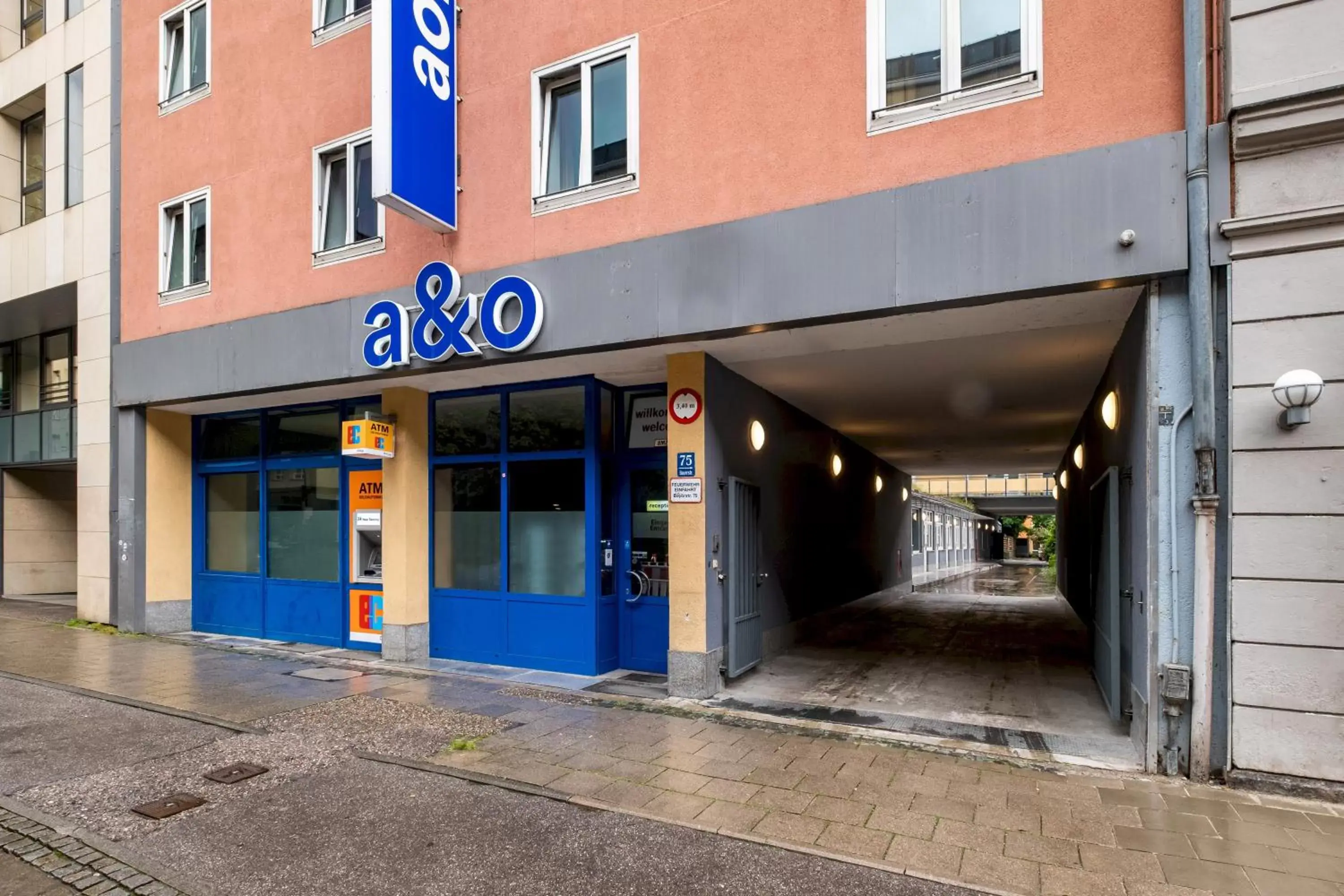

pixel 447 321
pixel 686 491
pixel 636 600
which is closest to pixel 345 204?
pixel 447 321

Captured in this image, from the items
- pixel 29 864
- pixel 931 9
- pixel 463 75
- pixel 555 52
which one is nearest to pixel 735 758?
pixel 29 864

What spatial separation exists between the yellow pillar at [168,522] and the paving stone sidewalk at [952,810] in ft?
26.0

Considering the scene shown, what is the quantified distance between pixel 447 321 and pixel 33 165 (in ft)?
39.1

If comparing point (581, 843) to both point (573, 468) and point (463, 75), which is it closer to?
point (573, 468)

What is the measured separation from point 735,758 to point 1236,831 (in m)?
2.94

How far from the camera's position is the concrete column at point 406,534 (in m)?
8.85

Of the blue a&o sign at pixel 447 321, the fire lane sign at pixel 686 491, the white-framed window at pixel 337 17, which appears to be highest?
the white-framed window at pixel 337 17

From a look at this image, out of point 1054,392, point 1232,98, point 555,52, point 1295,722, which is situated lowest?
point 1295,722

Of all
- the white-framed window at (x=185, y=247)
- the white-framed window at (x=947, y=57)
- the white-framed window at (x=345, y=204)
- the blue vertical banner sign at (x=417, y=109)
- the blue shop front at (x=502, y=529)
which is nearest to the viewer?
the white-framed window at (x=947, y=57)

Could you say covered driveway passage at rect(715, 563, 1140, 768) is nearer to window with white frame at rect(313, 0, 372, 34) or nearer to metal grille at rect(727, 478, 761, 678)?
metal grille at rect(727, 478, 761, 678)

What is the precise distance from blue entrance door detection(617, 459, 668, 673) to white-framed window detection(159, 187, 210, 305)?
21.7 feet

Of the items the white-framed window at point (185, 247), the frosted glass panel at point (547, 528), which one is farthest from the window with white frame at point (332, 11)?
the frosted glass panel at point (547, 528)

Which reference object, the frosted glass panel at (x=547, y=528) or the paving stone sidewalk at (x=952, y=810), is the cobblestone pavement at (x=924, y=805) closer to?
the paving stone sidewalk at (x=952, y=810)

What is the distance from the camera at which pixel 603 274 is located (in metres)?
6.88
